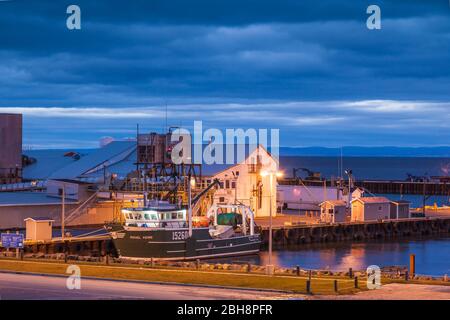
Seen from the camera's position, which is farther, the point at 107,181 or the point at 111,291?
the point at 107,181

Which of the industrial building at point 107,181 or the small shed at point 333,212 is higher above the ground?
the industrial building at point 107,181

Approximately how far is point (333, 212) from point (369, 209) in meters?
4.84

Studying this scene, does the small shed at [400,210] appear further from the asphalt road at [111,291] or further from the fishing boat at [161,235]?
the asphalt road at [111,291]

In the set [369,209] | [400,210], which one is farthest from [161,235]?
[400,210]

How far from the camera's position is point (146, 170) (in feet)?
243

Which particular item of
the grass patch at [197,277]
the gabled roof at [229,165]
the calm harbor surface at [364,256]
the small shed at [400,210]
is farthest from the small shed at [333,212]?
the grass patch at [197,277]

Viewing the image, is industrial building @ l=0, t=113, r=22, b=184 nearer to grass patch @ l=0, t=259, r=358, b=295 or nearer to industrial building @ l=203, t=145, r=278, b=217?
industrial building @ l=203, t=145, r=278, b=217

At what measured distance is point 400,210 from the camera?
9131cm

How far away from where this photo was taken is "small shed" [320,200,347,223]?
8438 centimetres

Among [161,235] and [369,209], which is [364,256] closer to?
[161,235]

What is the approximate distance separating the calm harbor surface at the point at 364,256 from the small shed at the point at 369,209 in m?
5.29

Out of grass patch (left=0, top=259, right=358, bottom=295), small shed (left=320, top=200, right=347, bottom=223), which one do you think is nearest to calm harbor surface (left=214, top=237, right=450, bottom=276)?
small shed (left=320, top=200, right=347, bottom=223)

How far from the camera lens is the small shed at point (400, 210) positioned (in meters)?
90.7

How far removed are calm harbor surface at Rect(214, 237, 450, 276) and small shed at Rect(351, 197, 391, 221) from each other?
529 cm
